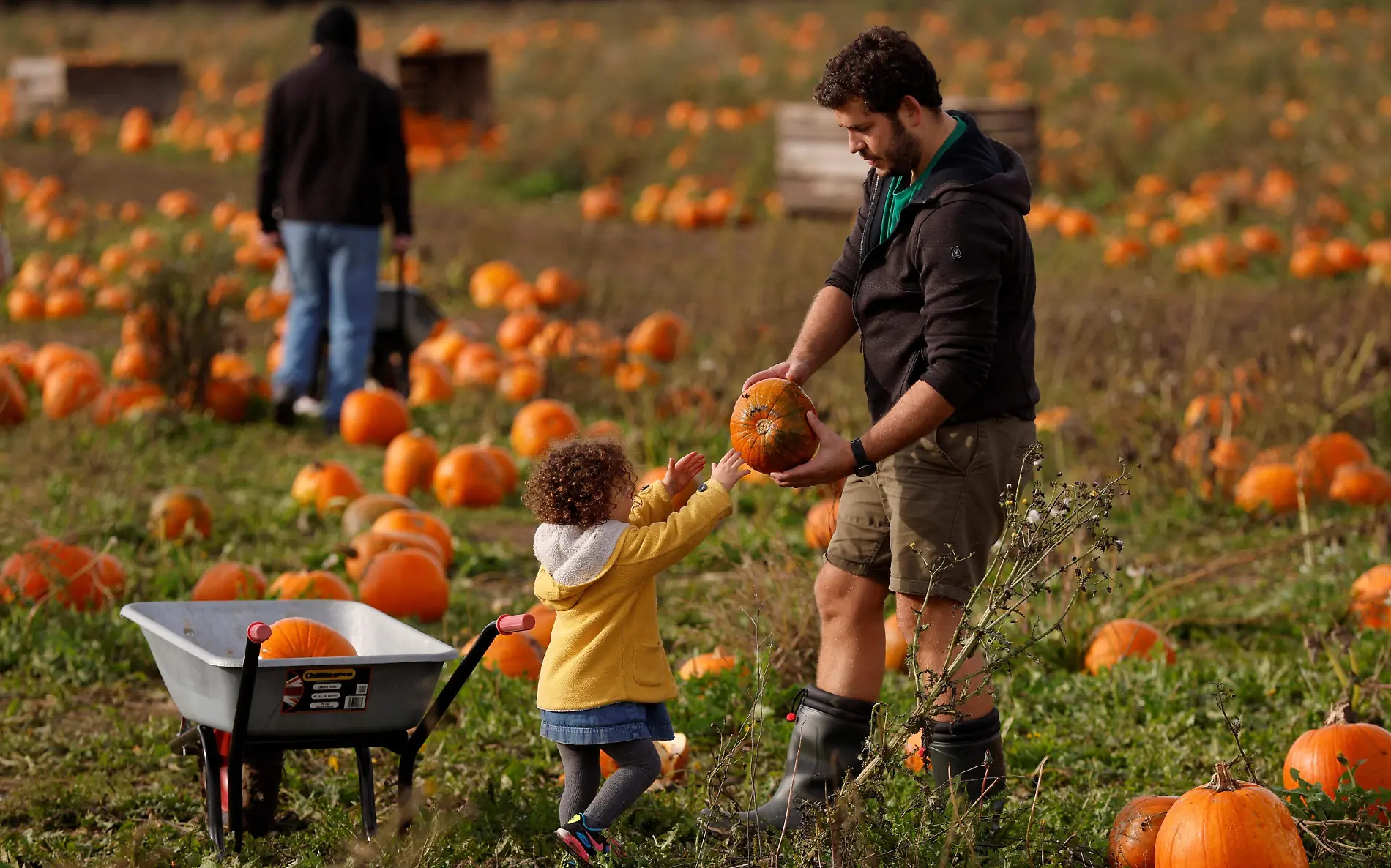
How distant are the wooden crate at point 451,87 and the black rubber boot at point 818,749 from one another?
14.3 metres

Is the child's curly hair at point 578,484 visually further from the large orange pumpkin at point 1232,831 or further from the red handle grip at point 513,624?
the large orange pumpkin at point 1232,831

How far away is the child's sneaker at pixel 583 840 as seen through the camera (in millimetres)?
3551

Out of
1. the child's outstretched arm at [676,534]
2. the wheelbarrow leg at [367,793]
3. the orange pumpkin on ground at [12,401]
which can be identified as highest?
the child's outstretched arm at [676,534]

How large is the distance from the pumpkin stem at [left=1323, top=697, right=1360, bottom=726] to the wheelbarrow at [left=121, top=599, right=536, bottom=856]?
212 cm

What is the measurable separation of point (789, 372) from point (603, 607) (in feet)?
2.71

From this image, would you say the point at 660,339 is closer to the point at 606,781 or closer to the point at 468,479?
the point at 468,479

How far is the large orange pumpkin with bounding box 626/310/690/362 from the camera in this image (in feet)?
30.7

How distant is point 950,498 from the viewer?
147 inches

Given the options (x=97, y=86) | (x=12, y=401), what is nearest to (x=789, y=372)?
(x=12, y=401)

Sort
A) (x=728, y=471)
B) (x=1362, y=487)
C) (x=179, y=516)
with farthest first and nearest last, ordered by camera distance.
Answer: (x=1362, y=487), (x=179, y=516), (x=728, y=471)

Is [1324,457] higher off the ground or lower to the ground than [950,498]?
lower

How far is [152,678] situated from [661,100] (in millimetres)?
15232

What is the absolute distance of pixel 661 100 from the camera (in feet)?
64.0

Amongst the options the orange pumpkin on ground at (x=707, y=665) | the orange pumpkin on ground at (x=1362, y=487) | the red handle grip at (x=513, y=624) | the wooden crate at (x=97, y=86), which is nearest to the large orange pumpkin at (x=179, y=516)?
the orange pumpkin on ground at (x=707, y=665)
